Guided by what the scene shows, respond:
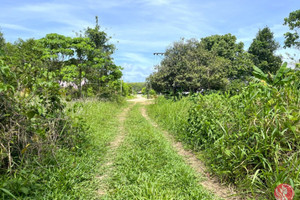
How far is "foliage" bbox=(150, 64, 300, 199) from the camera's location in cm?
254

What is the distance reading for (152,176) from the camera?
9.95 ft

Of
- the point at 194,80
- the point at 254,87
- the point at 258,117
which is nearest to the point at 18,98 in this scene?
the point at 258,117

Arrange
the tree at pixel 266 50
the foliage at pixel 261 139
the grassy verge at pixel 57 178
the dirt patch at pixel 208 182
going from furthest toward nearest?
the tree at pixel 266 50 → the dirt patch at pixel 208 182 → the foliage at pixel 261 139 → the grassy verge at pixel 57 178

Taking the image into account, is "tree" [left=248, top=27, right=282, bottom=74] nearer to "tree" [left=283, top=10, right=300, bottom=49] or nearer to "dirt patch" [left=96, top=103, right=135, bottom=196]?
"tree" [left=283, top=10, right=300, bottom=49]

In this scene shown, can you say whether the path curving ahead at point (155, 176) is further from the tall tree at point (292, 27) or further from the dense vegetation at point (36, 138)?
the tall tree at point (292, 27)

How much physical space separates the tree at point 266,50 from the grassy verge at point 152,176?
2462cm

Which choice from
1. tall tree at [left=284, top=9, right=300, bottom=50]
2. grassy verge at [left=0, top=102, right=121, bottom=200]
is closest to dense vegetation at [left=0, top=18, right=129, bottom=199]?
grassy verge at [left=0, top=102, right=121, bottom=200]

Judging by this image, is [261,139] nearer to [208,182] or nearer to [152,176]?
[208,182]

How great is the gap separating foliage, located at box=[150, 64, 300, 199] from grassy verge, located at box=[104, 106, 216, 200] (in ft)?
1.93

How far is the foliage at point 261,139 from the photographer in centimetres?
254

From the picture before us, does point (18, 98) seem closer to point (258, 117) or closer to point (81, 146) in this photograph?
point (81, 146)

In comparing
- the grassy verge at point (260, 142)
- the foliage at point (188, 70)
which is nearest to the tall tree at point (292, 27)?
the foliage at point (188, 70)

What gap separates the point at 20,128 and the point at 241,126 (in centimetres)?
363

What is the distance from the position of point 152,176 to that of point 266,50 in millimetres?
26566
